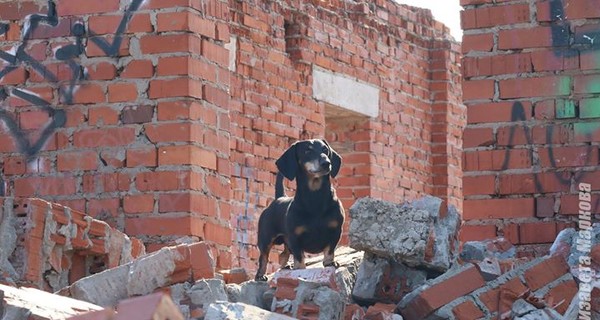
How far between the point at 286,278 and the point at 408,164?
298 inches

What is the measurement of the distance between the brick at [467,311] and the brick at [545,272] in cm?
30

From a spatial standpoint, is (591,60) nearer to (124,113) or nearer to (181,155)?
(181,155)

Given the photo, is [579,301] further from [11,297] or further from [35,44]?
[35,44]

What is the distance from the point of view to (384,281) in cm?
606

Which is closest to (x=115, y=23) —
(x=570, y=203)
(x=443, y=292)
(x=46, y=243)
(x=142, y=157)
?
(x=142, y=157)

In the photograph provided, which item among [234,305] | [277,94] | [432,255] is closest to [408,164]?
[277,94]

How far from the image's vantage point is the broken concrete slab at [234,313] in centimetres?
466

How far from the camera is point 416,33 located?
43.9ft

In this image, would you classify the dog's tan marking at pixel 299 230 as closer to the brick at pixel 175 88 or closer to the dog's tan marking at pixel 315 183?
the dog's tan marking at pixel 315 183

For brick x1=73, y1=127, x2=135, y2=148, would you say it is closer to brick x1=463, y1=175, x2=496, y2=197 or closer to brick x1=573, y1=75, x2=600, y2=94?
brick x1=463, y1=175, x2=496, y2=197

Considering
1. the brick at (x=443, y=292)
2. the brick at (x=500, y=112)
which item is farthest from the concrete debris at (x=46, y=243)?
the brick at (x=500, y=112)

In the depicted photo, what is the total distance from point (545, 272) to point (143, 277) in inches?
61.4

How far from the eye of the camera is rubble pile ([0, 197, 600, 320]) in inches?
210

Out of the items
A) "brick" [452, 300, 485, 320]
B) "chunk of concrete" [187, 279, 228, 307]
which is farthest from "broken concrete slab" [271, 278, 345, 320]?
"brick" [452, 300, 485, 320]
